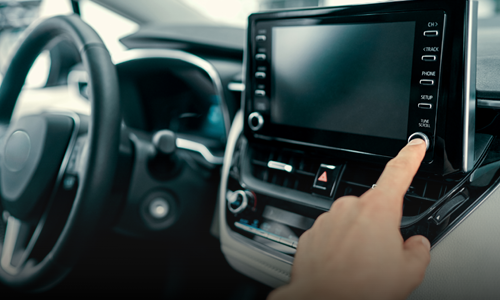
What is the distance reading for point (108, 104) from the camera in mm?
761

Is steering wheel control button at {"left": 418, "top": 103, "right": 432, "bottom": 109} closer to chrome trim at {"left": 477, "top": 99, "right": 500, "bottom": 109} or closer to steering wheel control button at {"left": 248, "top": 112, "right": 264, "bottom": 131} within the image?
chrome trim at {"left": 477, "top": 99, "right": 500, "bottom": 109}

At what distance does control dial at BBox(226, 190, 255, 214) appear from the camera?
918 mm

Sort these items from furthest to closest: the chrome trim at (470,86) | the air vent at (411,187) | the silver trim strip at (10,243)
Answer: the silver trim strip at (10,243) → the air vent at (411,187) → the chrome trim at (470,86)

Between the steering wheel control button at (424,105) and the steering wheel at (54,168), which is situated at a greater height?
the steering wheel control button at (424,105)

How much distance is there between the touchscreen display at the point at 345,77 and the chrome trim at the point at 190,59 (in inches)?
13.3

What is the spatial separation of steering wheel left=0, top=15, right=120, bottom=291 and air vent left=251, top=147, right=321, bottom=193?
329mm

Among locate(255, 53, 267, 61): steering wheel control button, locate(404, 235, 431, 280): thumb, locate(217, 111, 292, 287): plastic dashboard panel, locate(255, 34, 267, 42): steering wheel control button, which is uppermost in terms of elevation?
locate(255, 34, 267, 42): steering wheel control button

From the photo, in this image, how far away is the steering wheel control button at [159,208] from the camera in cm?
104

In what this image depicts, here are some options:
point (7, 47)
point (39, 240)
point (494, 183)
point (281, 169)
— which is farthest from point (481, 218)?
point (7, 47)

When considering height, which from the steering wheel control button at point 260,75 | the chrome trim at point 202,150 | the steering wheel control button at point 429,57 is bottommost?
the chrome trim at point 202,150

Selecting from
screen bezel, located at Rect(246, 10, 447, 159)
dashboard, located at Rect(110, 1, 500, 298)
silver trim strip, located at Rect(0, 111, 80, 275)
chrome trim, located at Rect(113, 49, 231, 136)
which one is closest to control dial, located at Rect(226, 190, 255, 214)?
dashboard, located at Rect(110, 1, 500, 298)

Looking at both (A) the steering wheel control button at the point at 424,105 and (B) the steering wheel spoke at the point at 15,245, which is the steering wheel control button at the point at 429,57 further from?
(B) the steering wheel spoke at the point at 15,245

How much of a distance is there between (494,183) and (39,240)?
35.3 inches

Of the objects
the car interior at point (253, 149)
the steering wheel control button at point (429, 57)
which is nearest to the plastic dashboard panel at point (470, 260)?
the car interior at point (253, 149)
